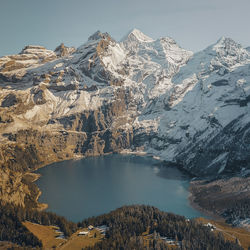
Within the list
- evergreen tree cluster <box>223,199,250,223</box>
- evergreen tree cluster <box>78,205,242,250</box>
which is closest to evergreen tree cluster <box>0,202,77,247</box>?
evergreen tree cluster <box>78,205,242,250</box>

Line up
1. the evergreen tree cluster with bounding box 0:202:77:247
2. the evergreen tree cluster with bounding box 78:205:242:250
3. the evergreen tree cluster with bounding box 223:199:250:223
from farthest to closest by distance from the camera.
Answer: the evergreen tree cluster with bounding box 223:199:250:223
the evergreen tree cluster with bounding box 0:202:77:247
the evergreen tree cluster with bounding box 78:205:242:250

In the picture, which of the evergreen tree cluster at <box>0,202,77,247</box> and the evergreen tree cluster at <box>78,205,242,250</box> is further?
the evergreen tree cluster at <box>0,202,77,247</box>

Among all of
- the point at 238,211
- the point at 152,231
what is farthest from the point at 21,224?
the point at 238,211

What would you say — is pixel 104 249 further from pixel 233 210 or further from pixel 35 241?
pixel 233 210

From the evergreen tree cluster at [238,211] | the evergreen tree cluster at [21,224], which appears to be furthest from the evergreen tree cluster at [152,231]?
the evergreen tree cluster at [238,211]

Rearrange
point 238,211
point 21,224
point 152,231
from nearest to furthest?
point 152,231 → point 21,224 → point 238,211

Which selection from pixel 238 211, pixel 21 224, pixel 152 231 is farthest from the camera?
pixel 238 211

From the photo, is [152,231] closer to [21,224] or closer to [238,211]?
[238,211]

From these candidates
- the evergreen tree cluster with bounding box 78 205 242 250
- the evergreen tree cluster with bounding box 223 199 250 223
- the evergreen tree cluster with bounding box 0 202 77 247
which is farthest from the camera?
the evergreen tree cluster with bounding box 223 199 250 223

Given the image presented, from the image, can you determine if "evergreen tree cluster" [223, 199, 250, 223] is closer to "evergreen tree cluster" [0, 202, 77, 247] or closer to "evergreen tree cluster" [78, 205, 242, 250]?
"evergreen tree cluster" [78, 205, 242, 250]

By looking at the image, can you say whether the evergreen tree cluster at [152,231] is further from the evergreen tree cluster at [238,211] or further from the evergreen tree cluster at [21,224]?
the evergreen tree cluster at [238,211]

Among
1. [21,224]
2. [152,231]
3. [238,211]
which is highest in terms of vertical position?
[21,224]
